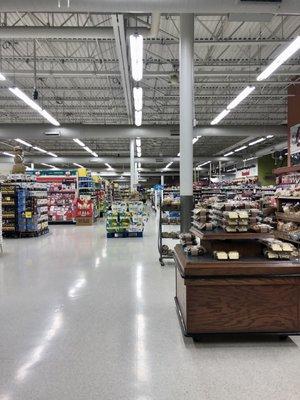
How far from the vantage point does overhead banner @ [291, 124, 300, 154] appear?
1243cm

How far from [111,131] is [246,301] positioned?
46.6ft

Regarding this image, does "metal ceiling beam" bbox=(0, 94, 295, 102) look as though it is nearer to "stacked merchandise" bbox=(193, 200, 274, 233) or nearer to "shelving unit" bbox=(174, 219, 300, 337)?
"stacked merchandise" bbox=(193, 200, 274, 233)

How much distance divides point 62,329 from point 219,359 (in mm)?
1751

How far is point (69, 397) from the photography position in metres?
2.63

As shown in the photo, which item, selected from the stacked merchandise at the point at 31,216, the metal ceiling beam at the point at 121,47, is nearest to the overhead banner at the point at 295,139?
the metal ceiling beam at the point at 121,47

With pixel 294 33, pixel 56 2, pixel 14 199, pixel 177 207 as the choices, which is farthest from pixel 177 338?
pixel 14 199

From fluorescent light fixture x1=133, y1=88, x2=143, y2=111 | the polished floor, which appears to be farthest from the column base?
fluorescent light fixture x1=133, y1=88, x2=143, y2=111

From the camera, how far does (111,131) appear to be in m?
16.8

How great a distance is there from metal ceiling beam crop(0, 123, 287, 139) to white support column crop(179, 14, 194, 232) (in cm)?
977

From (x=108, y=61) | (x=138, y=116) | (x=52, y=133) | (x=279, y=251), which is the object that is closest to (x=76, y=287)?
(x=279, y=251)

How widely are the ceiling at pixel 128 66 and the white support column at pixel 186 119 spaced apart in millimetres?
995

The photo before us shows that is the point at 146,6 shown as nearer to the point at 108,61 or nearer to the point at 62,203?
the point at 108,61

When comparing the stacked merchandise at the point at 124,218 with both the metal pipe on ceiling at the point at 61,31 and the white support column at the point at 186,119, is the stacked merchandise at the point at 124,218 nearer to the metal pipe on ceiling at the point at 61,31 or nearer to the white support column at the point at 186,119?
the white support column at the point at 186,119

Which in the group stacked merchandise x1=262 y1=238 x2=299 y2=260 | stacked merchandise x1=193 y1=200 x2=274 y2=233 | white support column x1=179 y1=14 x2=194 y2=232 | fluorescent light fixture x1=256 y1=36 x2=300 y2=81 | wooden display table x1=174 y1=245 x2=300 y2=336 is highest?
fluorescent light fixture x1=256 y1=36 x2=300 y2=81
